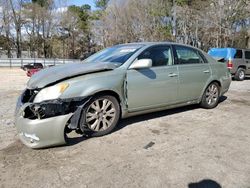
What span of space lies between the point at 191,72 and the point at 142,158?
2.49m

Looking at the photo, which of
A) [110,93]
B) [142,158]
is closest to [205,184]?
[142,158]

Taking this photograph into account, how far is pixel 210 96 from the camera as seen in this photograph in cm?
583

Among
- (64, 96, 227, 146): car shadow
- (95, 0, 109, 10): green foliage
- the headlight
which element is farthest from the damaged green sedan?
(95, 0, 109, 10): green foliage

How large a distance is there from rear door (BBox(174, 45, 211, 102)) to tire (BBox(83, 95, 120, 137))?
1.52 metres

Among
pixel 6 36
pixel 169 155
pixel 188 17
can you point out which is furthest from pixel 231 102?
pixel 6 36

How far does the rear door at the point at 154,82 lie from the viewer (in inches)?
172

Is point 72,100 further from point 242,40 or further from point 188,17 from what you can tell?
point 242,40

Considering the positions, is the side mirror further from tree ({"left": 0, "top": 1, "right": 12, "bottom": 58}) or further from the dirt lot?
tree ({"left": 0, "top": 1, "right": 12, "bottom": 58})

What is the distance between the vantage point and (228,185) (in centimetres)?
279

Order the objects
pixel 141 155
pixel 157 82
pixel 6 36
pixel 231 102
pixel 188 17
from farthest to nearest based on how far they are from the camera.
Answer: pixel 6 36 → pixel 188 17 → pixel 231 102 → pixel 157 82 → pixel 141 155

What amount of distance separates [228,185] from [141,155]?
43.7 inches

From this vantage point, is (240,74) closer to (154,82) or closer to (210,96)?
(210,96)

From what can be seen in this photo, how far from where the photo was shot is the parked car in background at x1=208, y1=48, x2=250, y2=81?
40.7 feet

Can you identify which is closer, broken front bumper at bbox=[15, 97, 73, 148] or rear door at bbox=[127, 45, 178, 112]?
broken front bumper at bbox=[15, 97, 73, 148]
